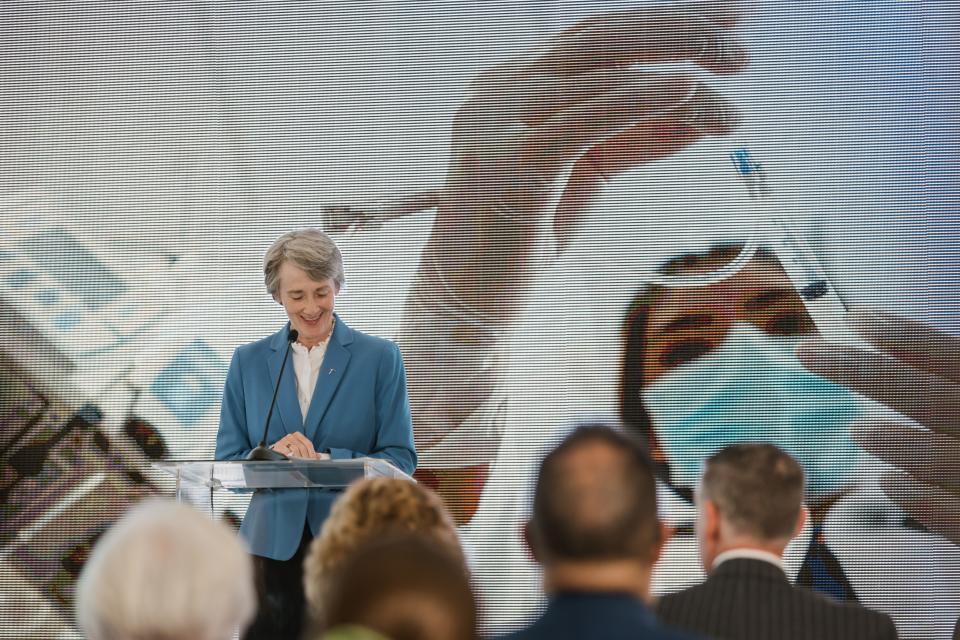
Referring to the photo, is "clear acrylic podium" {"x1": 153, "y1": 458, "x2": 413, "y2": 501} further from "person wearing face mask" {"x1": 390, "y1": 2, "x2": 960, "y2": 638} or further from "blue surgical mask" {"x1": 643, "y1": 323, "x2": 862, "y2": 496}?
"blue surgical mask" {"x1": 643, "y1": 323, "x2": 862, "y2": 496}

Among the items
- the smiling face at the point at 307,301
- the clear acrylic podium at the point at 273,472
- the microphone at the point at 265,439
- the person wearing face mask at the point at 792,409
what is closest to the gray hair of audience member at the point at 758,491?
the clear acrylic podium at the point at 273,472

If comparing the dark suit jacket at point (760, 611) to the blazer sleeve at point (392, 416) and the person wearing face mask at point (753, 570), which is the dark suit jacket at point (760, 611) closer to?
the person wearing face mask at point (753, 570)

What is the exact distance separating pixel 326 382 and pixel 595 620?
6.31 feet

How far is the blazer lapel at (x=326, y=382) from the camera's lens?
11.0 ft

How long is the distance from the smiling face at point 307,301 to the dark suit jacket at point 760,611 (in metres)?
1.55

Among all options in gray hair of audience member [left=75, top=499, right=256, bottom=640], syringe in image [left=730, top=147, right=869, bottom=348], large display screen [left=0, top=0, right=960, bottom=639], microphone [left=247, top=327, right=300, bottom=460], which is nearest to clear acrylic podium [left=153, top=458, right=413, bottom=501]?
microphone [left=247, top=327, right=300, bottom=460]

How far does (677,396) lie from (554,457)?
11.4 feet

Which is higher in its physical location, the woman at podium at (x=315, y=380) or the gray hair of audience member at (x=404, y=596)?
the gray hair of audience member at (x=404, y=596)

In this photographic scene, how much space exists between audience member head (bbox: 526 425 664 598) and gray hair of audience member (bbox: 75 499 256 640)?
1.45ft

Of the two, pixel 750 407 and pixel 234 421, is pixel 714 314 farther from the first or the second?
pixel 234 421

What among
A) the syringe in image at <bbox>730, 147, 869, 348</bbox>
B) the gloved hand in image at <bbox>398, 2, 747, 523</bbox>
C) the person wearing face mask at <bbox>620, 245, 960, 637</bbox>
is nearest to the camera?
the person wearing face mask at <bbox>620, 245, 960, 637</bbox>

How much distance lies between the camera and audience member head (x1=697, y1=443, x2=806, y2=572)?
233cm

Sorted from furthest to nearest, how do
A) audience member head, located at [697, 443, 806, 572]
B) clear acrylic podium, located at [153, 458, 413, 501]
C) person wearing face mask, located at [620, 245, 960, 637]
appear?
person wearing face mask, located at [620, 245, 960, 637] → clear acrylic podium, located at [153, 458, 413, 501] → audience member head, located at [697, 443, 806, 572]

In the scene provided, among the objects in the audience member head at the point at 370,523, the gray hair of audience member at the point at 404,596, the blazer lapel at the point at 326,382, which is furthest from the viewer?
the blazer lapel at the point at 326,382
